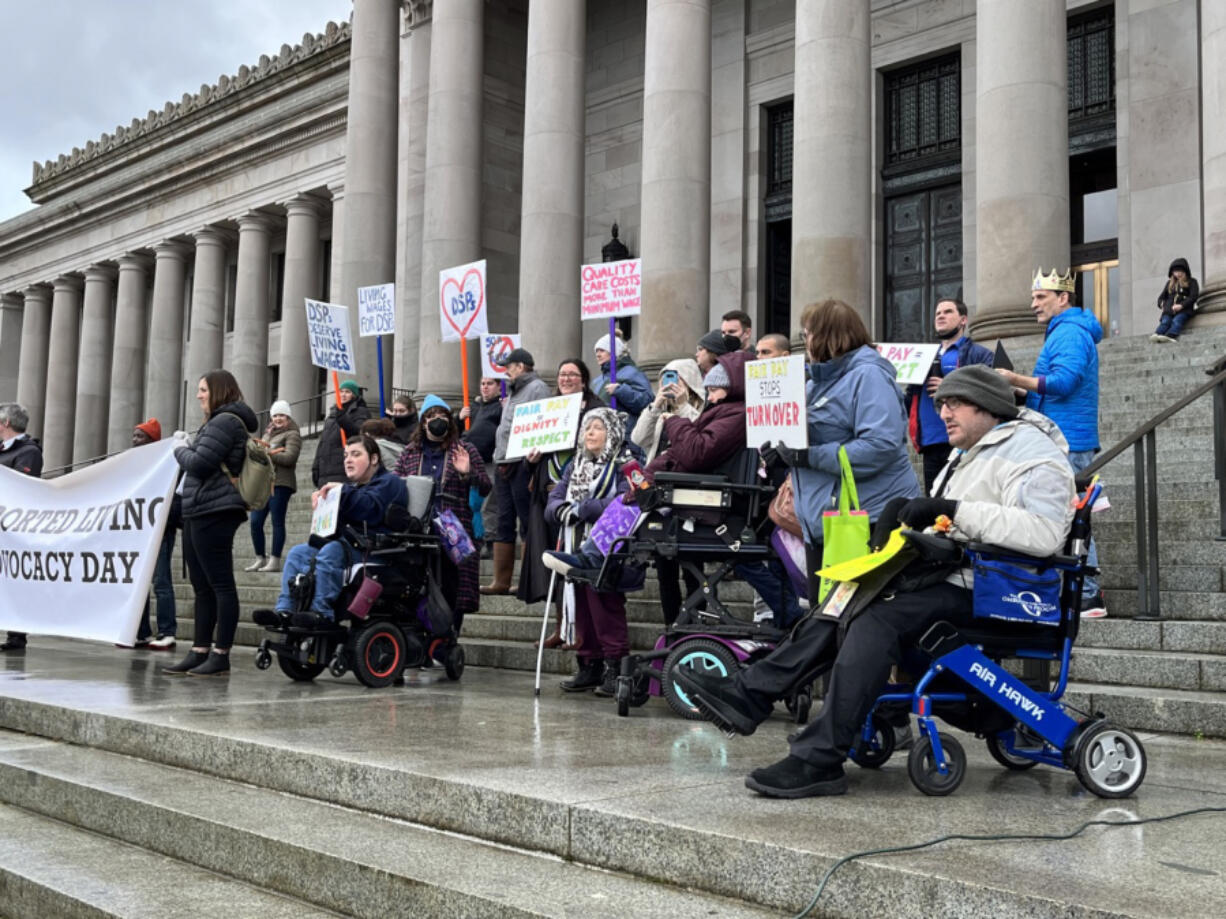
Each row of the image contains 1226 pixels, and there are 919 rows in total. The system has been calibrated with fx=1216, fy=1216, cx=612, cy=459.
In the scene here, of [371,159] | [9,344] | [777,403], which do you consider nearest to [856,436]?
[777,403]

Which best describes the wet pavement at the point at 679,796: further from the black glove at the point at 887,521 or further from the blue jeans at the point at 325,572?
the black glove at the point at 887,521

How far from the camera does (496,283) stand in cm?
2480

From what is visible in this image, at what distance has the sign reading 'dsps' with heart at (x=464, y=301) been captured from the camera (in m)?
15.2

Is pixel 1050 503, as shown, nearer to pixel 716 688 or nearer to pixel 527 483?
pixel 716 688

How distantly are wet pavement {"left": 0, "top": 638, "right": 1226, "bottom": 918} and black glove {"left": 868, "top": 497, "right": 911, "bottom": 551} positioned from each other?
924 millimetres

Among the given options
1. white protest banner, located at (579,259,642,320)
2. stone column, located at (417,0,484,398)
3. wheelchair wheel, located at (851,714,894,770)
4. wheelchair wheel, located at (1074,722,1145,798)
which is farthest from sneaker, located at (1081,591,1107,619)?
stone column, located at (417,0,484,398)

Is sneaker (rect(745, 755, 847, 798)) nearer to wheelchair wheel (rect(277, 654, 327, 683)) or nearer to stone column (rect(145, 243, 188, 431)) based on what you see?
wheelchair wheel (rect(277, 654, 327, 683))

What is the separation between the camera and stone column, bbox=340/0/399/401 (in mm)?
24328

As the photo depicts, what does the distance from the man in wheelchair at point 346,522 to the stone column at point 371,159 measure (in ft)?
53.0

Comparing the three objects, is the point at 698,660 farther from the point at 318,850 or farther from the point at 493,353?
the point at 493,353

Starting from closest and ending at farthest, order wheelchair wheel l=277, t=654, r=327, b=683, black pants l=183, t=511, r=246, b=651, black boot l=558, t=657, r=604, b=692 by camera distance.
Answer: black boot l=558, t=657, r=604, b=692 → wheelchair wheel l=277, t=654, r=327, b=683 → black pants l=183, t=511, r=246, b=651

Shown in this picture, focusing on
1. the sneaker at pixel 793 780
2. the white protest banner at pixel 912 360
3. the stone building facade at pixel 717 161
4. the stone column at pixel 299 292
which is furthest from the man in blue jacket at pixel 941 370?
the stone column at pixel 299 292

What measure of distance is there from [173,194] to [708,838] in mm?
37223

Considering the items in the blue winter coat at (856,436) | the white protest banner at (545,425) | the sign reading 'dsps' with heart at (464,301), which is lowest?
the blue winter coat at (856,436)
